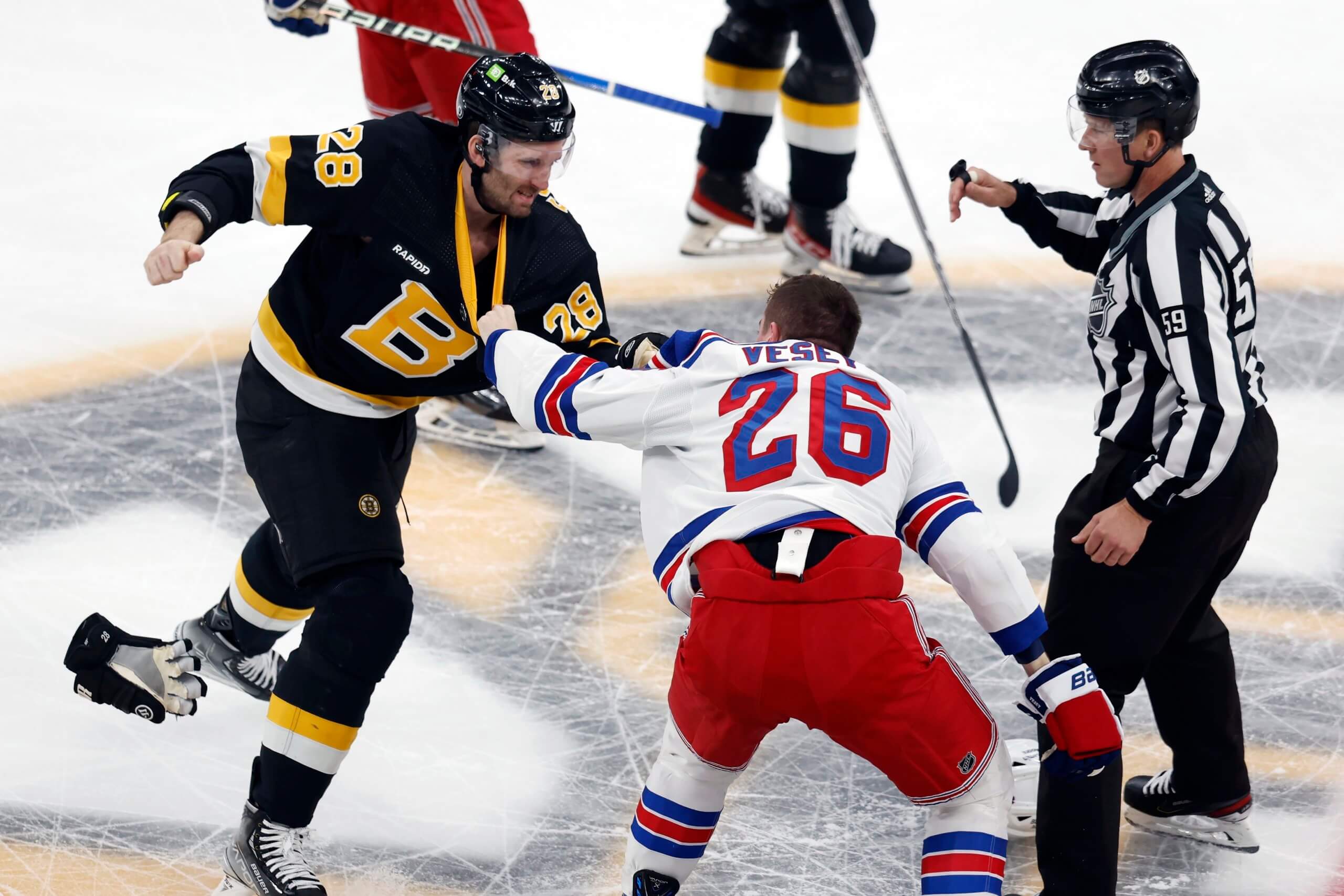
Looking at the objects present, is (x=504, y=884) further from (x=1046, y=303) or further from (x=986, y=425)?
(x=1046, y=303)

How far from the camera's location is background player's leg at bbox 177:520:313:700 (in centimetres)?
276

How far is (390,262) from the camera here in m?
2.50

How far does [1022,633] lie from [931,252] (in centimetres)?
197

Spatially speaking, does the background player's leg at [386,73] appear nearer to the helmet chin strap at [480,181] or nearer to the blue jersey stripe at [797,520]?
the helmet chin strap at [480,181]

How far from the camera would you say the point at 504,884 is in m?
2.58

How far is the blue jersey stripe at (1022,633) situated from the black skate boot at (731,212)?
2895mm

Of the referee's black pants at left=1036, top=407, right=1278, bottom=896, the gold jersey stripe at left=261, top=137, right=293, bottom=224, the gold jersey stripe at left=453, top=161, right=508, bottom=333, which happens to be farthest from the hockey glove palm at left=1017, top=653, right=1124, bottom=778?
the gold jersey stripe at left=261, top=137, right=293, bottom=224

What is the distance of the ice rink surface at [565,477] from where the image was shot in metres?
2.70

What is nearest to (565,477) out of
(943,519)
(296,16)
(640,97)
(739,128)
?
(640,97)

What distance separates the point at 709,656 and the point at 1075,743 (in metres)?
0.54

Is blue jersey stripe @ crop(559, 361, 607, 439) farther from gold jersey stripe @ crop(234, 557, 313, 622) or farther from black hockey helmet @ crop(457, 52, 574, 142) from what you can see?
gold jersey stripe @ crop(234, 557, 313, 622)

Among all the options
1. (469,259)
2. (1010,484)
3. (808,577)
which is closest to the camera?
(808,577)

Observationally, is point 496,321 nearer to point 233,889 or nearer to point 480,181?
point 480,181

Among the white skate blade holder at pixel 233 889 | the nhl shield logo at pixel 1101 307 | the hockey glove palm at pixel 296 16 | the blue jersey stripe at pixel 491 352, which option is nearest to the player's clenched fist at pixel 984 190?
the nhl shield logo at pixel 1101 307
